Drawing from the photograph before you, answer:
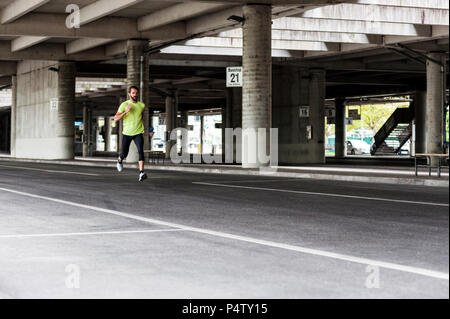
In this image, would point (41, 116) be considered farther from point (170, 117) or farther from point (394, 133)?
point (394, 133)

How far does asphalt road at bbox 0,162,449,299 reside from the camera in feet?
18.9

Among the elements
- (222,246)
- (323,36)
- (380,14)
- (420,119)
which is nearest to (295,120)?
(323,36)

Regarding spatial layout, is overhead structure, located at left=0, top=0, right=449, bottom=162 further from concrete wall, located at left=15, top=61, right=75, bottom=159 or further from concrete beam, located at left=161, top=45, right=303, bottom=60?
concrete wall, located at left=15, top=61, right=75, bottom=159

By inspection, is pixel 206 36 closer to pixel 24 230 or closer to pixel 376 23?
pixel 376 23

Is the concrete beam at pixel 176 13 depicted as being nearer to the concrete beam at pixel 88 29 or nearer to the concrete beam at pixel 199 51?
the concrete beam at pixel 88 29

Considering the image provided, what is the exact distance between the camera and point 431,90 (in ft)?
129

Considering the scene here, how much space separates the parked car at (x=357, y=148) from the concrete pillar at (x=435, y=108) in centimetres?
4767

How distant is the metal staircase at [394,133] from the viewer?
70.9 m

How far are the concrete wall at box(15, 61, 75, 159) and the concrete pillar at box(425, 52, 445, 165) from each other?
21766 millimetres

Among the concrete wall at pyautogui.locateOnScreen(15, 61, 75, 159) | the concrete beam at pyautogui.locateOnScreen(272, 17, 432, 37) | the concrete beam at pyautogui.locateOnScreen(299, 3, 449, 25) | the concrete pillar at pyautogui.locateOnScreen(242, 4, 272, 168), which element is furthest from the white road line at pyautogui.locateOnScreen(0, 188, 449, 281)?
the concrete wall at pyautogui.locateOnScreen(15, 61, 75, 159)

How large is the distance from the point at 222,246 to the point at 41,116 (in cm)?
4596

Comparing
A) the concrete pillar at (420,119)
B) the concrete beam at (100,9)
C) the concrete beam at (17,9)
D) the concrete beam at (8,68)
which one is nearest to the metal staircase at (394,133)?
the concrete pillar at (420,119)

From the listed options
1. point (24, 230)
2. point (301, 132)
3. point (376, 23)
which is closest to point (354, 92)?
point (301, 132)

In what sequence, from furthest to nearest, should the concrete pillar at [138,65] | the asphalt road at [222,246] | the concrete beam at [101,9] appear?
the concrete pillar at [138,65] < the concrete beam at [101,9] < the asphalt road at [222,246]
